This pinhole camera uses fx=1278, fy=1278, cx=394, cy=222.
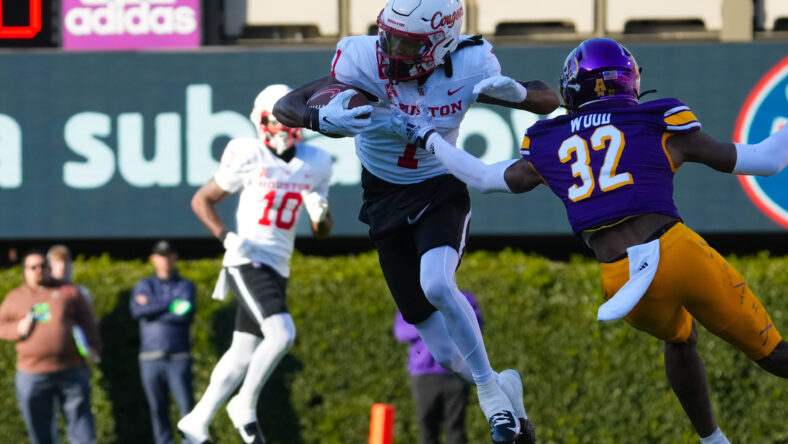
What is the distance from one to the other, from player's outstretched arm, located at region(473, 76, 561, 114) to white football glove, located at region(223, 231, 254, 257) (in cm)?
301

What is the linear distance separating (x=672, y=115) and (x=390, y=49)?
4.24ft

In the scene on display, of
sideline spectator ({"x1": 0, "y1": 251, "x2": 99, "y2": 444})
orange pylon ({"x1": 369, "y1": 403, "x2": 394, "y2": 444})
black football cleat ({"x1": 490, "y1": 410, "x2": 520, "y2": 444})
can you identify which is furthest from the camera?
sideline spectator ({"x1": 0, "y1": 251, "x2": 99, "y2": 444})

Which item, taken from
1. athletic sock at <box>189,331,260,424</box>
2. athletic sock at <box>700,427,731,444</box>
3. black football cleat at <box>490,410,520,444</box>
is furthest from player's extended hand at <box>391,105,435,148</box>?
athletic sock at <box>189,331,260,424</box>

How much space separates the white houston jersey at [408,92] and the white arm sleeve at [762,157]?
4.05 ft

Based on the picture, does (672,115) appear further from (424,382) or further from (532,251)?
(532,251)

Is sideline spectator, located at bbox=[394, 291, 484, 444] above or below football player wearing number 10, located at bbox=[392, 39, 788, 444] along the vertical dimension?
below

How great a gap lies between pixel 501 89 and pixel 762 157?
116 centimetres

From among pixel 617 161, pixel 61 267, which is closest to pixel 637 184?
pixel 617 161

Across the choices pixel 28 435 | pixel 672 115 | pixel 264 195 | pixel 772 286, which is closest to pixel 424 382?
pixel 264 195

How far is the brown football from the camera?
5.68 metres

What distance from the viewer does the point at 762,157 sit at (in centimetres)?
539

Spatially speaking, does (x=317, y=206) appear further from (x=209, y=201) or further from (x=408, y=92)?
(x=408, y=92)

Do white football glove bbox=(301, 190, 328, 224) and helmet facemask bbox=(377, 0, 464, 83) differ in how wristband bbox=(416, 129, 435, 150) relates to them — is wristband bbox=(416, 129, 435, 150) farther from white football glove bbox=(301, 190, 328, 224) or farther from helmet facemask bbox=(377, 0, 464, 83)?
white football glove bbox=(301, 190, 328, 224)

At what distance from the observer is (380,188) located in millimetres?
6180
